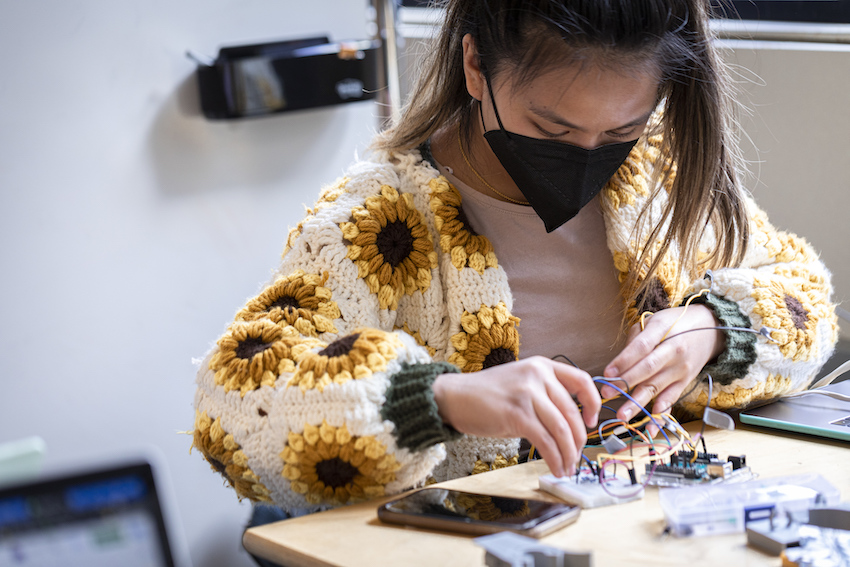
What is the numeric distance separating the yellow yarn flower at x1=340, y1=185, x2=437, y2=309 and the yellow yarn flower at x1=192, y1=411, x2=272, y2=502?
0.80 feet

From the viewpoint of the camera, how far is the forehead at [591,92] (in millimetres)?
855

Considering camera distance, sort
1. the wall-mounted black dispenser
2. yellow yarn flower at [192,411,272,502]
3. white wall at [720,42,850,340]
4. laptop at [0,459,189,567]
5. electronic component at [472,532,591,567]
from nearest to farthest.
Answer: laptop at [0,459,189,567] < electronic component at [472,532,591,567] < yellow yarn flower at [192,411,272,502] < white wall at [720,42,850,340] < the wall-mounted black dispenser

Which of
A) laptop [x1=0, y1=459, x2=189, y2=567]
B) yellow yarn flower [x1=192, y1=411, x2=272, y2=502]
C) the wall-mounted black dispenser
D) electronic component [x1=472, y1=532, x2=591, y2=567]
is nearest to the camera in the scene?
laptop [x1=0, y1=459, x2=189, y2=567]

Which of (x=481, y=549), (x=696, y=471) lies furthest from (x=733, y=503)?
(x=481, y=549)

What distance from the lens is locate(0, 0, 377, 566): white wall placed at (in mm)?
1416

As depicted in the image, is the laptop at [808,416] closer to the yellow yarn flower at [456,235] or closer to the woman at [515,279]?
the woman at [515,279]

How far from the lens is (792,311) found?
1006mm

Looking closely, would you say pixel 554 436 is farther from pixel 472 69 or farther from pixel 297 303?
pixel 472 69

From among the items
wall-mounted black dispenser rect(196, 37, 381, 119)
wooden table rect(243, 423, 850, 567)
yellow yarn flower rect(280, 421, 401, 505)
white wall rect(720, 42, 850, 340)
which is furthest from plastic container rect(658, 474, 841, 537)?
wall-mounted black dispenser rect(196, 37, 381, 119)

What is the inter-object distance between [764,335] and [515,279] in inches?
12.3

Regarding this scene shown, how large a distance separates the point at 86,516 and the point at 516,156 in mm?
701

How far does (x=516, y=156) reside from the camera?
964 mm

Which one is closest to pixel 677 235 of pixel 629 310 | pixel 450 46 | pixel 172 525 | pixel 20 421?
pixel 629 310

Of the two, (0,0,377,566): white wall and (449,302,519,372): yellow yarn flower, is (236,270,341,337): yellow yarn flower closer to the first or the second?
(449,302,519,372): yellow yarn flower
